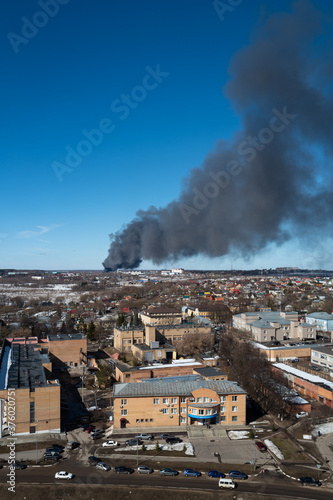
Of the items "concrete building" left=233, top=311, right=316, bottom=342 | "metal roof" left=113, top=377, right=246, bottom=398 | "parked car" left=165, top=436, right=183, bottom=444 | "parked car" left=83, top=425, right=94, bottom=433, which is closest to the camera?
"parked car" left=165, top=436, right=183, bottom=444

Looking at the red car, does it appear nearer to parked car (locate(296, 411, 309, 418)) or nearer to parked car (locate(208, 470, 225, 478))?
parked car (locate(208, 470, 225, 478))

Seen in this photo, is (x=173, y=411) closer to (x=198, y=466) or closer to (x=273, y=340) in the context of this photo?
(x=198, y=466)

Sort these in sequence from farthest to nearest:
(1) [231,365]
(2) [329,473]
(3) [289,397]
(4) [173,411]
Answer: (1) [231,365]
(3) [289,397]
(4) [173,411]
(2) [329,473]

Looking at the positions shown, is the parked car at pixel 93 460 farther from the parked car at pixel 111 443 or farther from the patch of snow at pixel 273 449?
the patch of snow at pixel 273 449

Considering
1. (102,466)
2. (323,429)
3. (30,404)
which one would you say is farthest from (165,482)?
(323,429)

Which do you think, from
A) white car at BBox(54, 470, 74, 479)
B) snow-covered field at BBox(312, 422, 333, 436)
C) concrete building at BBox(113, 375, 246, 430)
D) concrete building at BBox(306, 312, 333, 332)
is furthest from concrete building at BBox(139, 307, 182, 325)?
white car at BBox(54, 470, 74, 479)

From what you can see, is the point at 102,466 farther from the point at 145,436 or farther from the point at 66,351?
the point at 66,351

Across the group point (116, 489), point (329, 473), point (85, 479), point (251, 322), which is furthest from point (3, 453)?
point (251, 322)
